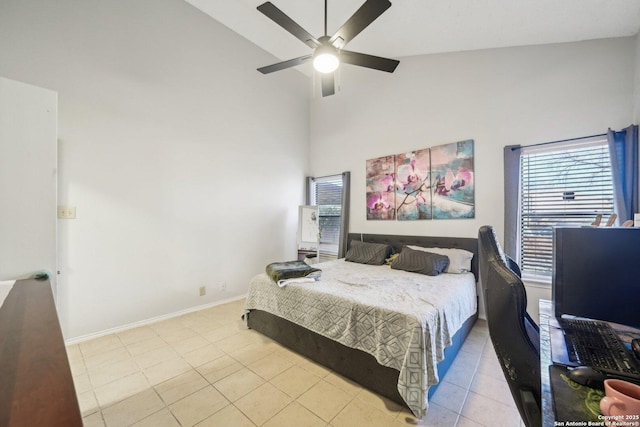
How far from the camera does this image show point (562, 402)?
699 millimetres

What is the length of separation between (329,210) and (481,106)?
8.93 feet

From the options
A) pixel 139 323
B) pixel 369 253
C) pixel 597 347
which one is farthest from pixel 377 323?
pixel 139 323

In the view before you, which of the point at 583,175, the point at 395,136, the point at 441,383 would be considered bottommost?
the point at 441,383

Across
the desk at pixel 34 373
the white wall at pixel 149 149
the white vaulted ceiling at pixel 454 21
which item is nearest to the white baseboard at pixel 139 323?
the white wall at pixel 149 149

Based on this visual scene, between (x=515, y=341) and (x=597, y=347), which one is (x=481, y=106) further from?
(x=515, y=341)

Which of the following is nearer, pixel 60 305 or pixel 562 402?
pixel 562 402

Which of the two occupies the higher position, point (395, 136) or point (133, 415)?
point (395, 136)

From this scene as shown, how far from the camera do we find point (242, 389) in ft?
5.91

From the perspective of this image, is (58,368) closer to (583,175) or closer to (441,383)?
(441,383)

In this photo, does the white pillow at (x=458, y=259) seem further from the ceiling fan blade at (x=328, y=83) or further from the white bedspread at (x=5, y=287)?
the white bedspread at (x=5, y=287)

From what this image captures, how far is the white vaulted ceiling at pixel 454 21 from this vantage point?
207cm

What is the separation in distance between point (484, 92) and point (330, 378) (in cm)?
349

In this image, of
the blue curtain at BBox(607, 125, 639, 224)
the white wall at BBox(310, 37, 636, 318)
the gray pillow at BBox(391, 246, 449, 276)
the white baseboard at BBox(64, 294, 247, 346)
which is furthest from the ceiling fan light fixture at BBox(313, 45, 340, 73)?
the white baseboard at BBox(64, 294, 247, 346)

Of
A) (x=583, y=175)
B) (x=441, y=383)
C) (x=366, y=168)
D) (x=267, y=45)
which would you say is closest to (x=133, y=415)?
(x=441, y=383)
